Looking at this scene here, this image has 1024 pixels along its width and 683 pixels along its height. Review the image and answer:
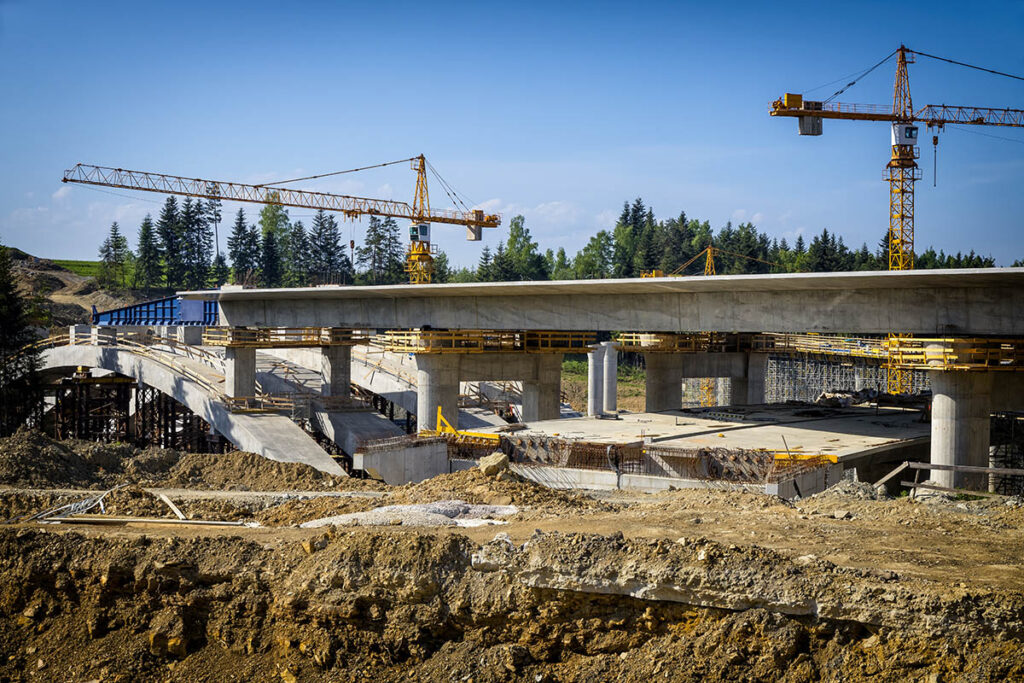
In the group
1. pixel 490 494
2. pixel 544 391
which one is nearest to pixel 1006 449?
pixel 544 391

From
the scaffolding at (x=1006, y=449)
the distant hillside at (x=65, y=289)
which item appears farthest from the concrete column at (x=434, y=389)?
the distant hillside at (x=65, y=289)

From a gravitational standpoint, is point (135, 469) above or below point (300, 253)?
below

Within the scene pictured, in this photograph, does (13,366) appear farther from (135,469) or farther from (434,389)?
Answer: (135,469)

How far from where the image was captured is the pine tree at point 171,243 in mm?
115688

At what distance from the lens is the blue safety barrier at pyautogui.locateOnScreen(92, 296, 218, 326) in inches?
2532

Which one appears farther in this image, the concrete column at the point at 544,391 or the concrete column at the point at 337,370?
the concrete column at the point at 337,370

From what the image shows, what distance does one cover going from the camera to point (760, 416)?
37.7m

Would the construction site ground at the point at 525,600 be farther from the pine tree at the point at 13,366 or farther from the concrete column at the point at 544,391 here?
the pine tree at the point at 13,366

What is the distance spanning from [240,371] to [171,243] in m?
83.4

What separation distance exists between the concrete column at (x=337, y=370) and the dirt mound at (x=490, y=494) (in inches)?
1022

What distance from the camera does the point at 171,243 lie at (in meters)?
116

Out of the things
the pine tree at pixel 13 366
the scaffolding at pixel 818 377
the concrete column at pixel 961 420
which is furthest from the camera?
the scaffolding at pixel 818 377

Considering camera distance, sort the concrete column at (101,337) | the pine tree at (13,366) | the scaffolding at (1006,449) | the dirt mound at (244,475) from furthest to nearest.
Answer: the concrete column at (101,337) < the pine tree at (13,366) < the scaffolding at (1006,449) < the dirt mound at (244,475)

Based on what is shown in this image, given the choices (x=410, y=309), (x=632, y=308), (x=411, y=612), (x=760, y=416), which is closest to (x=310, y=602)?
(x=411, y=612)
